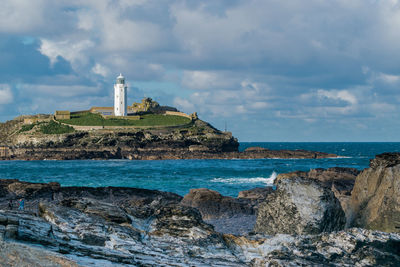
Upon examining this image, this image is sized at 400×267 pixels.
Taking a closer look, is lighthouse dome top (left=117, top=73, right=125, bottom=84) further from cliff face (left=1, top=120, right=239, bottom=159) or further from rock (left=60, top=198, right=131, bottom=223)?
rock (left=60, top=198, right=131, bottom=223)

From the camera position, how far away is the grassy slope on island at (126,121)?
111 metres

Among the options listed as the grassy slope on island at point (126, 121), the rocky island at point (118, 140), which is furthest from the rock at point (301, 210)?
the grassy slope on island at point (126, 121)

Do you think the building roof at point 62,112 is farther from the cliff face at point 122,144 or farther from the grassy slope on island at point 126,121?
the cliff face at point 122,144

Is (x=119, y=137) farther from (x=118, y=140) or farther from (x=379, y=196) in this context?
(x=379, y=196)

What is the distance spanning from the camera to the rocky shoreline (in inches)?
283

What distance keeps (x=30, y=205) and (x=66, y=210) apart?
1430 centimetres

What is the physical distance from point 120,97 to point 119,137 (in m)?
19.5

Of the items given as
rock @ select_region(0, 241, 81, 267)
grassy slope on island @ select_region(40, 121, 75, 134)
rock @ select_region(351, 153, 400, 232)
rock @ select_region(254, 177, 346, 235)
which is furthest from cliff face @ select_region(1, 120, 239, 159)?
rock @ select_region(0, 241, 81, 267)

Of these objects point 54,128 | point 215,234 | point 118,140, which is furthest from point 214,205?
point 54,128

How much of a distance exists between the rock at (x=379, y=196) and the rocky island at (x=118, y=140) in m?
78.8

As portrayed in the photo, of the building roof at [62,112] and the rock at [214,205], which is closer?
the rock at [214,205]

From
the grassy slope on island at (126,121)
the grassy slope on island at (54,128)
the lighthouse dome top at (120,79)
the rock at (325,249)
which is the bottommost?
the rock at (325,249)

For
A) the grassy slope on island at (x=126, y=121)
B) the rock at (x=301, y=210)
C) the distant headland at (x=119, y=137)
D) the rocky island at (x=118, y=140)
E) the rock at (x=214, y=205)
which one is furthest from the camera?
the grassy slope on island at (x=126, y=121)

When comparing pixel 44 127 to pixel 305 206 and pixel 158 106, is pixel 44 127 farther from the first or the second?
pixel 305 206
